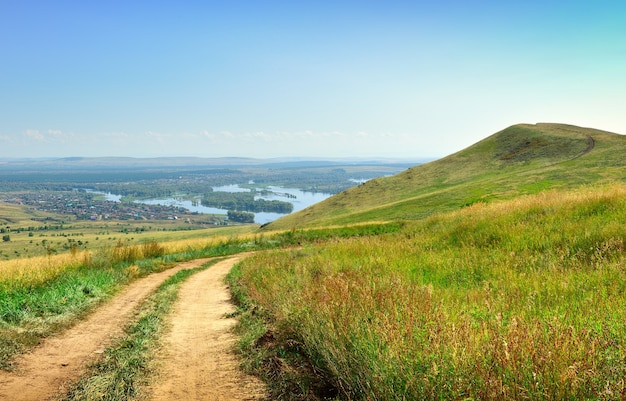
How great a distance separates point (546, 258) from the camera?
886 centimetres

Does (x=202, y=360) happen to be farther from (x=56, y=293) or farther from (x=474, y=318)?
(x=56, y=293)

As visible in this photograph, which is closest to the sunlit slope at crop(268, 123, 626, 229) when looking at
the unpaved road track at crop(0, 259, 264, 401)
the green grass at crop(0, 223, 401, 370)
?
the green grass at crop(0, 223, 401, 370)

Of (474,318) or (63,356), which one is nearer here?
(474,318)

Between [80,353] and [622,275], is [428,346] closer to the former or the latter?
[622,275]

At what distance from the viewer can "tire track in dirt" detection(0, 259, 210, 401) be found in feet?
16.5

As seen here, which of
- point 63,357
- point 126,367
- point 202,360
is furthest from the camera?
point 63,357

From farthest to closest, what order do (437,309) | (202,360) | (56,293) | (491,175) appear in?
(491,175) < (56,293) < (202,360) < (437,309)

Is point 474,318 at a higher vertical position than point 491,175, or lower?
lower

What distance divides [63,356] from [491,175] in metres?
55.6

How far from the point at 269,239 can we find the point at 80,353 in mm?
24151

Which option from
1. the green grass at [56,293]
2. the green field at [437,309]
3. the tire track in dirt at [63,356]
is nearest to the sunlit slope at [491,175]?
the green field at [437,309]

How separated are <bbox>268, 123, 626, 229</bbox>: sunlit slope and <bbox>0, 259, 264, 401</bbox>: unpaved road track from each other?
32.1 m

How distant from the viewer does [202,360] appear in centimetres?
612

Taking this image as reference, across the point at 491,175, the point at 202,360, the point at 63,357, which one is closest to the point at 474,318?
the point at 202,360
